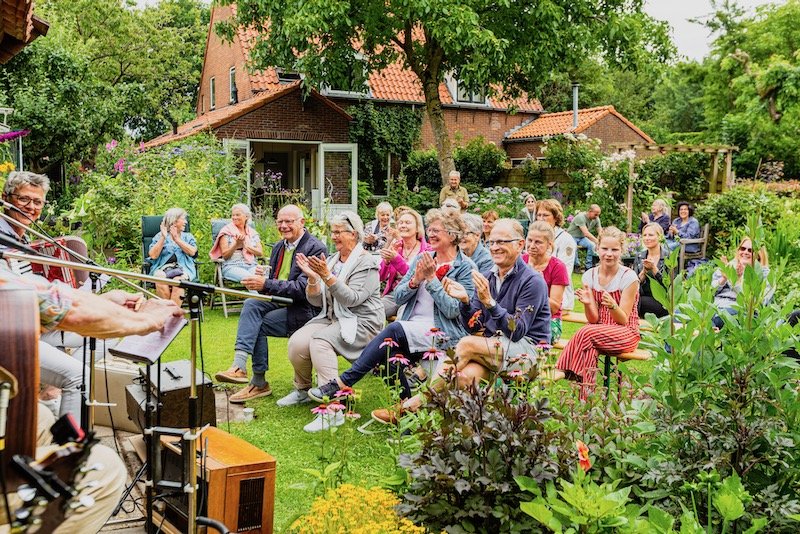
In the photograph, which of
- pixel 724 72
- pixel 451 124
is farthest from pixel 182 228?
pixel 724 72

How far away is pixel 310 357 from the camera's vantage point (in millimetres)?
5531

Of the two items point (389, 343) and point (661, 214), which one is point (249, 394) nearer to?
point (389, 343)

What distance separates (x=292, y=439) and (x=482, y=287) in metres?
1.69

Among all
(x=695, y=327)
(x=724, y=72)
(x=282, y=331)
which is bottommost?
(x=282, y=331)

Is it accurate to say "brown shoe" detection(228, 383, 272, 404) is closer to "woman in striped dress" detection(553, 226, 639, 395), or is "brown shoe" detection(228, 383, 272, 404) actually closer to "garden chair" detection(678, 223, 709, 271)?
"woman in striped dress" detection(553, 226, 639, 395)

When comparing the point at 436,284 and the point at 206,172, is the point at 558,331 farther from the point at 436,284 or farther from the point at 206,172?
the point at 206,172

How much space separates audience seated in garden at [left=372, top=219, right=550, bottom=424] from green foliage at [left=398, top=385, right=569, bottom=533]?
1545 mm

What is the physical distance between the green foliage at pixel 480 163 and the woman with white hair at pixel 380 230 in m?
14.0

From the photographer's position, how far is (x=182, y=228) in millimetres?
9070

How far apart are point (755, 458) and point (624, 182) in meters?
15.2

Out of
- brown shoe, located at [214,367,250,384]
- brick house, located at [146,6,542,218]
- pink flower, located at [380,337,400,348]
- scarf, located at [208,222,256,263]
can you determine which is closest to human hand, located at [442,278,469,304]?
pink flower, located at [380,337,400,348]

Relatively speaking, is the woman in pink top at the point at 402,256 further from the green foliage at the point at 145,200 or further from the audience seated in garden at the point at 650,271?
the green foliage at the point at 145,200

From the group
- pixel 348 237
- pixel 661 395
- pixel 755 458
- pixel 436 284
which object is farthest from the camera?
pixel 348 237

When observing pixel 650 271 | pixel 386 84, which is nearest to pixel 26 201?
pixel 650 271
